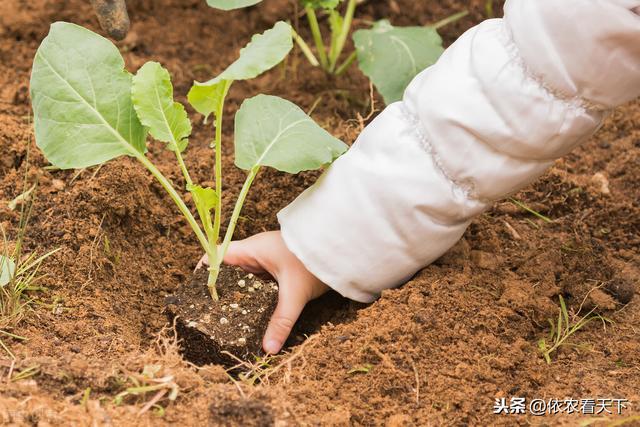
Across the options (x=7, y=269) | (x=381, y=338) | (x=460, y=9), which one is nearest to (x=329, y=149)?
(x=381, y=338)

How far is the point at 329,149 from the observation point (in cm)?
153

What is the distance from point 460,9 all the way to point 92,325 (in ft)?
4.89

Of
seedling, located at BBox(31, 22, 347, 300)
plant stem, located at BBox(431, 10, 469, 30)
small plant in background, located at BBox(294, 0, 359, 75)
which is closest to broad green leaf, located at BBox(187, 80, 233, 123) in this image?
seedling, located at BBox(31, 22, 347, 300)

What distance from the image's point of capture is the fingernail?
1.51m

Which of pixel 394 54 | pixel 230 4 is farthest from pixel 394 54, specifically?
pixel 230 4

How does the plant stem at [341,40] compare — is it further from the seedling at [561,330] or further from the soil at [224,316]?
the seedling at [561,330]

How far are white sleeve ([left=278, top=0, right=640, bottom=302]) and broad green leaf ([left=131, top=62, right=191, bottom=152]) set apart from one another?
268 millimetres

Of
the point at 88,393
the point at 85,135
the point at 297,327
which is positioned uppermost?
the point at 85,135

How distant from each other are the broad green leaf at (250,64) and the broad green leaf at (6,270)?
0.42 m

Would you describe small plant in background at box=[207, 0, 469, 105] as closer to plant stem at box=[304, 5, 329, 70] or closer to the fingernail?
plant stem at box=[304, 5, 329, 70]

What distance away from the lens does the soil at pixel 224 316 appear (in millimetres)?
1479

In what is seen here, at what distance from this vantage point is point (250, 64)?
1.40 m

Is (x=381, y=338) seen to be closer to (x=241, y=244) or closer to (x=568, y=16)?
(x=241, y=244)

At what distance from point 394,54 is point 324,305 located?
2.08 ft
